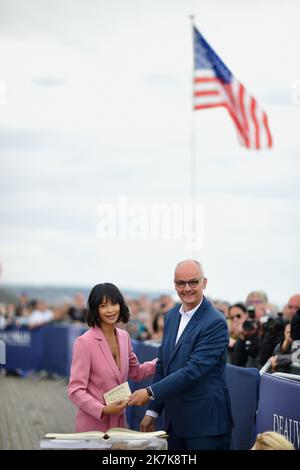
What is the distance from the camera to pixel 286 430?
25.4 ft

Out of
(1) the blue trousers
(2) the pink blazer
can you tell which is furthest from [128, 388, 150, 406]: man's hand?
(1) the blue trousers

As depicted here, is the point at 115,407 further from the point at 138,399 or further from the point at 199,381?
the point at 199,381

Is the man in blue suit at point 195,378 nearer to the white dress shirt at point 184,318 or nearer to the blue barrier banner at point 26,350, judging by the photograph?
the white dress shirt at point 184,318

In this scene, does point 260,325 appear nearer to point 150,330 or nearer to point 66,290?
point 150,330

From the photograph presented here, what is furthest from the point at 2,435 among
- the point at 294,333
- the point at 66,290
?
the point at 66,290

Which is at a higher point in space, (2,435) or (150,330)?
(150,330)

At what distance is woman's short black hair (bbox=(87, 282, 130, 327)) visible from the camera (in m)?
7.29

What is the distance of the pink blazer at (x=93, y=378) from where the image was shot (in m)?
7.15

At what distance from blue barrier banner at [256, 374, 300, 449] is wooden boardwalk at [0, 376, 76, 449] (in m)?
4.99

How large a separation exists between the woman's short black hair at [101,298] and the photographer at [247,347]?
3640mm

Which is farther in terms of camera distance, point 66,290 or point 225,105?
point 66,290

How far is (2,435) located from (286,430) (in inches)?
290

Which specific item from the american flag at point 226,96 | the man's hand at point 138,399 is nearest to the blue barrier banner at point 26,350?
the american flag at point 226,96

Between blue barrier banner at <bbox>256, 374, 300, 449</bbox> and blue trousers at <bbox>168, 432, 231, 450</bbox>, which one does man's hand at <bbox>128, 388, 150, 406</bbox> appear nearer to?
blue trousers at <bbox>168, 432, 231, 450</bbox>
